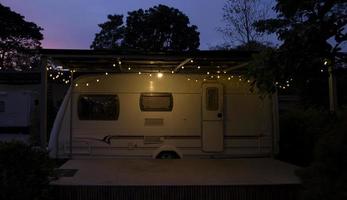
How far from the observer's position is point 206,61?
1270cm

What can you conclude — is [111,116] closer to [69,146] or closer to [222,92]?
[69,146]

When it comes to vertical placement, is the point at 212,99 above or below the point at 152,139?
above

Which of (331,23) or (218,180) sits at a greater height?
(331,23)

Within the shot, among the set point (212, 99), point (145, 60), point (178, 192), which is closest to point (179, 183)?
point (178, 192)

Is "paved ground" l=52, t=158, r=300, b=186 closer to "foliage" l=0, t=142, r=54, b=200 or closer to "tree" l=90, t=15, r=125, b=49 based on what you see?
"foliage" l=0, t=142, r=54, b=200

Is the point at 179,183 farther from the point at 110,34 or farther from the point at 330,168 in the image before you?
the point at 110,34

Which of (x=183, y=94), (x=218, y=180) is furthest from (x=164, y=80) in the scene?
(x=218, y=180)

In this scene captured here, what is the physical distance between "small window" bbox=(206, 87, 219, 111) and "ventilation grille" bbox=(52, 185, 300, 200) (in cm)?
520

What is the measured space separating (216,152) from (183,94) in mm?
1586

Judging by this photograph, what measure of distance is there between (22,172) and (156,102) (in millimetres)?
6389

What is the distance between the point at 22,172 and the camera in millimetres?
8312

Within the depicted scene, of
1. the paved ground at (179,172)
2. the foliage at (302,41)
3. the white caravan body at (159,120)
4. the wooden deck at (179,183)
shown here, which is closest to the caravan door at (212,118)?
the white caravan body at (159,120)

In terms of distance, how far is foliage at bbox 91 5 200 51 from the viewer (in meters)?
51.6

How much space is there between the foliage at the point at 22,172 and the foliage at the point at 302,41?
10.8ft
